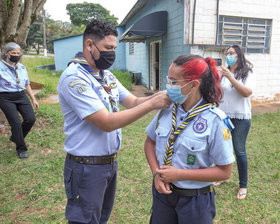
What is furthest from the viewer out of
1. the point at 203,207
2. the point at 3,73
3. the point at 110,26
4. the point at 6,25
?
the point at 6,25

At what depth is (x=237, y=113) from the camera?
8.80 feet

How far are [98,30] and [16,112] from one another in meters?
2.86

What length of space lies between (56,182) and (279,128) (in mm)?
4974

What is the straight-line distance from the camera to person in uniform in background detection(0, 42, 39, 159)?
370 cm

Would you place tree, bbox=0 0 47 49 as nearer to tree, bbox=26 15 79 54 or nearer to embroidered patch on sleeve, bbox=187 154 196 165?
embroidered patch on sleeve, bbox=187 154 196 165

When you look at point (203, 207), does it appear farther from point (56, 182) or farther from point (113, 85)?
point (56, 182)

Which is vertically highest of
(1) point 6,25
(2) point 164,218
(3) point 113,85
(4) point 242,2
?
(4) point 242,2

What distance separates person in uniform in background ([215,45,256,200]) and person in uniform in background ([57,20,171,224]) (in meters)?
1.44

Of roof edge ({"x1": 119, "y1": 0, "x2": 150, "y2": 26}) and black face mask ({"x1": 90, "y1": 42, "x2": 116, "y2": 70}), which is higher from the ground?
roof edge ({"x1": 119, "y1": 0, "x2": 150, "y2": 26})

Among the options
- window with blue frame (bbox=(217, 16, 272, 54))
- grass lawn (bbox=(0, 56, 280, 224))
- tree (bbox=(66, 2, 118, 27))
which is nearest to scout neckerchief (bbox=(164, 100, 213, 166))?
grass lawn (bbox=(0, 56, 280, 224))

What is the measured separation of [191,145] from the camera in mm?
1380

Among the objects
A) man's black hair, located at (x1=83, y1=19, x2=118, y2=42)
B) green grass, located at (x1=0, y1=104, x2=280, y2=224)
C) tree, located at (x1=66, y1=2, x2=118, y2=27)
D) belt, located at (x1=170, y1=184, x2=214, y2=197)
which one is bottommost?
green grass, located at (x1=0, y1=104, x2=280, y2=224)

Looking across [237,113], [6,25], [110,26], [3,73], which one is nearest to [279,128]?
[237,113]

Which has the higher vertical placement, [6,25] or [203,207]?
[6,25]
